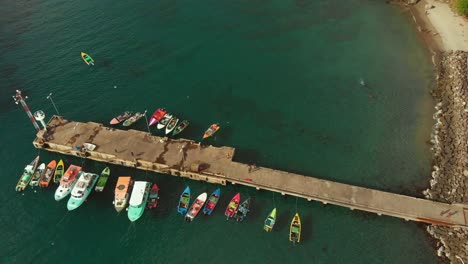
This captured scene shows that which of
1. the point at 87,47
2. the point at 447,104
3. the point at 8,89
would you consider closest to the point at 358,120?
the point at 447,104

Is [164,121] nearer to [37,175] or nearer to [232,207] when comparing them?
[232,207]

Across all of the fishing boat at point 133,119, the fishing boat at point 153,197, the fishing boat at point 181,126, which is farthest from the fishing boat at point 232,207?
the fishing boat at point 133,119

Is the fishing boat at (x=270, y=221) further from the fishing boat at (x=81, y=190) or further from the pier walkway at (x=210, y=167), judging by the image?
the fishing boat at (x=81, y=190)

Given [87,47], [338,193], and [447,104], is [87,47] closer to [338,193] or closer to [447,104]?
[338,193]

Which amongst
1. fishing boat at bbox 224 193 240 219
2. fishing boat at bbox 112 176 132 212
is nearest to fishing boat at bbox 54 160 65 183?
fishing boat at bbox 112 176 132 212

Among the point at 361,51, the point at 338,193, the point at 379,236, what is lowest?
the point at 379,236

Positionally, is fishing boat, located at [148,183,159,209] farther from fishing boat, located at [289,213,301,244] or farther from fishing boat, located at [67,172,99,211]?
fishing boat, located at [289,213,301,244]

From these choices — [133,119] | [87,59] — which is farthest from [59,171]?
[87,59]
